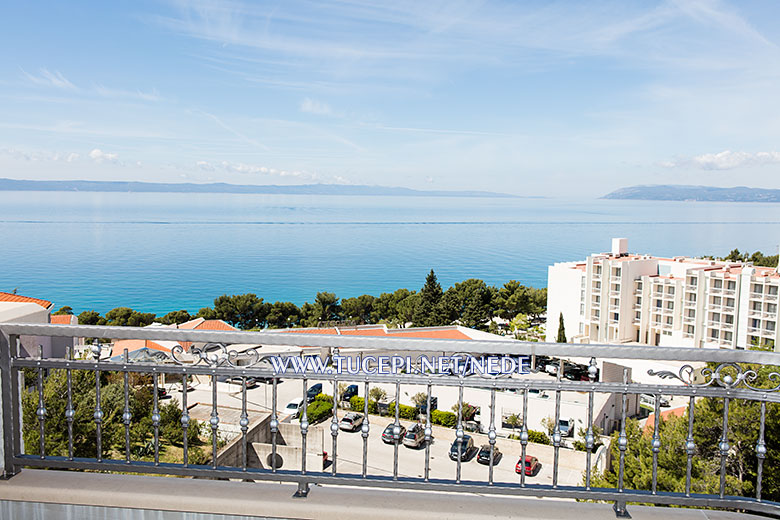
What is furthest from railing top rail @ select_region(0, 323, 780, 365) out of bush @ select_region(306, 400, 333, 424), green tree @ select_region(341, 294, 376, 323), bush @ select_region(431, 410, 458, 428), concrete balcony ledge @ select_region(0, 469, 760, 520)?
green tree @ select_region(341, 294, 376, 323)

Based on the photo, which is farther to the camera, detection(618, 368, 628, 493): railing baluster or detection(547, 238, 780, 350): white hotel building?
detection(547, 238, 780, 350): white hotel building

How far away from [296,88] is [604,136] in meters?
63.2

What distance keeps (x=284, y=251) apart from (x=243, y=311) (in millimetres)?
55594

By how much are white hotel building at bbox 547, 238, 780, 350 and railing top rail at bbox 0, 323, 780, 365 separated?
29.0 m

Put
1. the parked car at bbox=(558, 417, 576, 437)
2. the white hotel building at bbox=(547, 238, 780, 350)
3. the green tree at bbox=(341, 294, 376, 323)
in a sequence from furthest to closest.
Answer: the green tree at bbox=(341, 294, 376, 323)
the white hotel building at bbox=(547, 238, 780, 350)
the parked car at bbox=(558, 417, 576, 437)

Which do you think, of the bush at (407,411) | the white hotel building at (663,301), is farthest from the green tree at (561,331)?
the bush at (407,411)

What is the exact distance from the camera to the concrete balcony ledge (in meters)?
2.13

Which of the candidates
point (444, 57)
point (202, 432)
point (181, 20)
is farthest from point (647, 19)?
point (202, 432)

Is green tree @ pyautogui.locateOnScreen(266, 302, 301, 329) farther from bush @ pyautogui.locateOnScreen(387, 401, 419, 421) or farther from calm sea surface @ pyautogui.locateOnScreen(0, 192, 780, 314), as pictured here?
bush @ pyautogui.locateOnScreen(387, 401, 419, 421)

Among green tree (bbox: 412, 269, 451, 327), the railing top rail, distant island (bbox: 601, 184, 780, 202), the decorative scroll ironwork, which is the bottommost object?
green tree (bbox: 412, 269, 451, 327)

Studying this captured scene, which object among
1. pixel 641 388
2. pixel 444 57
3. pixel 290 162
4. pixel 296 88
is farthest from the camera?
pixel 290 162

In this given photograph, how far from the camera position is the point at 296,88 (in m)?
104

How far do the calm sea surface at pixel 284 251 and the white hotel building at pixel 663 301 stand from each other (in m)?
38.8

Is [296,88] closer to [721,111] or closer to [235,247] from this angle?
[235,247]
